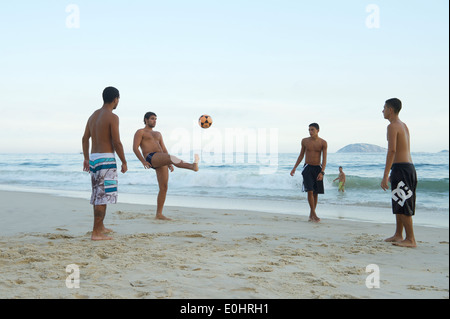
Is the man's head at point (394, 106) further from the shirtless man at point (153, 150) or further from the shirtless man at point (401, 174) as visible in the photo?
Result: the shirtless man at point (153, 150)

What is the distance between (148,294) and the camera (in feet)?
9.71

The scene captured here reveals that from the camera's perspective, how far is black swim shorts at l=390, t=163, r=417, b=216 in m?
5.02

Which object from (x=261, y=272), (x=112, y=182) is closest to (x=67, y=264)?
(x=112, y=182)

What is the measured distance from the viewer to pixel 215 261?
400cm

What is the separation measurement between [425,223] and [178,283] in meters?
6.38

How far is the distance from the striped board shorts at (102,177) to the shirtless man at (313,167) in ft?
11.6

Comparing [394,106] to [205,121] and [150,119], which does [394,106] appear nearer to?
[150,119]

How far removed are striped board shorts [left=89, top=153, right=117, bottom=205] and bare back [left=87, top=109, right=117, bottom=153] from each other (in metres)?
0.08

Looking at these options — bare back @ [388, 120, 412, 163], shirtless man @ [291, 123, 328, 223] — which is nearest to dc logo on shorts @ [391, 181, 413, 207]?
bare back @ [388, 120, 412, 163]

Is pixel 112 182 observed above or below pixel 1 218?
above

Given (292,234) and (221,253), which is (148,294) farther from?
(292,234)

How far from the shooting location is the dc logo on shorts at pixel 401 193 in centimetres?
502

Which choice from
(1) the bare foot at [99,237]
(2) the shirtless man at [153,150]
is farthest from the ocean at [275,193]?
(1) the bare foot at [99,237]

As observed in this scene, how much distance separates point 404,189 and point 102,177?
3.76m
